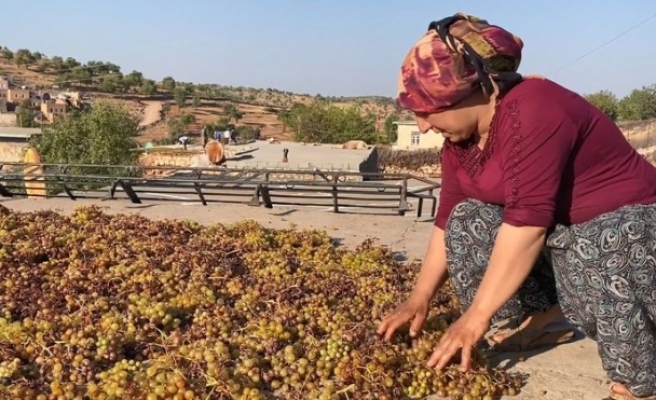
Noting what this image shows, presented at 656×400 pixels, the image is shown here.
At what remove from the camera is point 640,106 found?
192ft

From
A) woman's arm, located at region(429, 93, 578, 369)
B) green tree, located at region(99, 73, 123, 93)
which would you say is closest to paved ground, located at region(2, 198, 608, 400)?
woman's arm, located at region(429, 93, 578, 369)

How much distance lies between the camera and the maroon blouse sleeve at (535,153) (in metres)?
2.18

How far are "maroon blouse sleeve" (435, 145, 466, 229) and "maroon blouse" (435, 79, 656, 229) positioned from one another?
25 centimetres

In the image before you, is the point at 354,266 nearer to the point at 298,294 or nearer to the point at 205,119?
the point at 298,294

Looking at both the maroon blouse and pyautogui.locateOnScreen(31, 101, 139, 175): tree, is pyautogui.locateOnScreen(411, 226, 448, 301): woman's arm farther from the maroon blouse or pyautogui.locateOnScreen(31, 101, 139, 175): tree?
pyautogui.locateOnScreen(31, 101, 139, 175): tree

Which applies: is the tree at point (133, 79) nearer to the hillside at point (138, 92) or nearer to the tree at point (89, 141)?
the hillside at point (138, 92)

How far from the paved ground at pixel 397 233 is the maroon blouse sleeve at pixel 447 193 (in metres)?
0.73

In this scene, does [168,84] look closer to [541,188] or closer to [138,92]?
[138,92]

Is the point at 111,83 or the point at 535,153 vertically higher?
the point at 111,83

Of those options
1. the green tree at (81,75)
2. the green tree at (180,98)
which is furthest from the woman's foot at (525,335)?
the green tree at (81,75)

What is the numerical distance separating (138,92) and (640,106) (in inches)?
3024

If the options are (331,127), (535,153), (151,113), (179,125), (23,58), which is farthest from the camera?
(23,58)

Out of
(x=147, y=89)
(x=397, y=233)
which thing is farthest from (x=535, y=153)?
(x=147, y=89)

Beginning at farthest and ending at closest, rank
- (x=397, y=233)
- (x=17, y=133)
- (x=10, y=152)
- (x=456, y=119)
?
(x=17, y=133) → (x=10, y=152) → (x=397, y=233) → (x=456, y=119)
